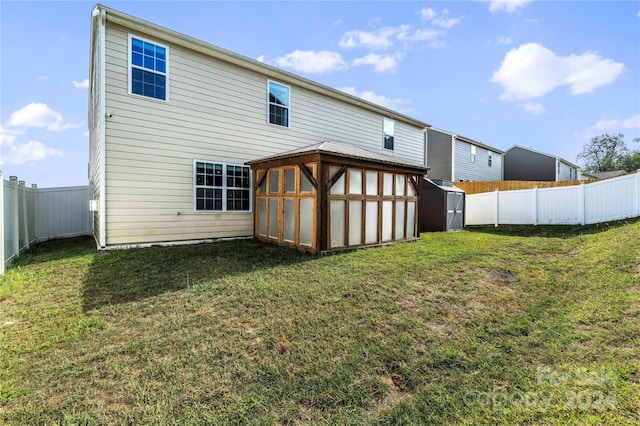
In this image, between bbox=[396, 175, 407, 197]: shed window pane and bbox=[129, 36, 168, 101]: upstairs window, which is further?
bbox=[396, 175, 407, 197]: shed window pane

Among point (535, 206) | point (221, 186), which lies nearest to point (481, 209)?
point (535, 206)

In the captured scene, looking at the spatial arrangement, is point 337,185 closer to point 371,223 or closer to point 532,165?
point 371,223

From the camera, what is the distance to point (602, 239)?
7281 millimetres

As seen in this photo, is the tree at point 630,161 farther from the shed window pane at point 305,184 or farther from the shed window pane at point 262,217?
the shed window pane at point 262,217

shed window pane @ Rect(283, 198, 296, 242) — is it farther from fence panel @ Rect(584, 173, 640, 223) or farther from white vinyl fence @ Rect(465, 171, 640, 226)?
fence panel @ Rect(584, 173, 640, 223)

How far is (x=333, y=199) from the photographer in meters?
7.23

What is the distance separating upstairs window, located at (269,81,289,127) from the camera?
391 inches

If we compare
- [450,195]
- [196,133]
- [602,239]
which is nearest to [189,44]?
[196,133]

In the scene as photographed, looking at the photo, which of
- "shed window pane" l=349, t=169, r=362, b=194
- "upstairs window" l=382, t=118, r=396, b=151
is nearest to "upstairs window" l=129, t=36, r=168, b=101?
"shed window pane" l=349, t=169, r=362, b=194

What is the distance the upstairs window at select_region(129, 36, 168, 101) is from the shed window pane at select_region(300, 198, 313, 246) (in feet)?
16.3

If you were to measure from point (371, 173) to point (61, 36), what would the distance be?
9.29 m

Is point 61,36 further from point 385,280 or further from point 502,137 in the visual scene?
point 502,137

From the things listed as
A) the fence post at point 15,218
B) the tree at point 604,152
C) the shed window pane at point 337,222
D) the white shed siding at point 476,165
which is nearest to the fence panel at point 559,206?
the white shed siding at point 476,165

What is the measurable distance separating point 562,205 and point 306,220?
1032cm
